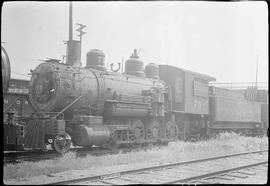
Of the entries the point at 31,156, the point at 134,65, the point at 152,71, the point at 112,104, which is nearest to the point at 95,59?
the point at 112,104

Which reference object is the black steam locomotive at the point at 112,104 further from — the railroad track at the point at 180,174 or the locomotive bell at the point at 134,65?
the railroad track at the point at 180,174

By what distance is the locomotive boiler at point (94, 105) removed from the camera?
10695 mm

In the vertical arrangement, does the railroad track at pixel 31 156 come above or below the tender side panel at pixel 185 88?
below

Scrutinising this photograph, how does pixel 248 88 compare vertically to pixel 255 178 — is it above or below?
above

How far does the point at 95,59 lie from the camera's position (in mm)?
12977

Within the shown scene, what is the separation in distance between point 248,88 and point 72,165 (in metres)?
17.2

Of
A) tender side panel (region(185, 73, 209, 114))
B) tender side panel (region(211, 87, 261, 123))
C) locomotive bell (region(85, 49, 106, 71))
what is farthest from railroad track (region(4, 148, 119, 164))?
tender side panel (region(211, 87, 261, 123))

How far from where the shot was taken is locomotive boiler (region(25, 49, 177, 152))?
10.7 metres

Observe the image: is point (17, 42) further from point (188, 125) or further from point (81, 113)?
point (188, 125)

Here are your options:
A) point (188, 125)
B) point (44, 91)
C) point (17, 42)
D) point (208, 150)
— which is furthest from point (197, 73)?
point (17, 42)

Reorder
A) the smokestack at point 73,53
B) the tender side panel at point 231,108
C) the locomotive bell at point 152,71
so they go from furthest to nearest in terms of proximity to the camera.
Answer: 1. the tender side panel at point 231,108
2. the locomotive bell at point 152,71
3. the smokestack at point 73,53

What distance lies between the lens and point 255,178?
7824 mm

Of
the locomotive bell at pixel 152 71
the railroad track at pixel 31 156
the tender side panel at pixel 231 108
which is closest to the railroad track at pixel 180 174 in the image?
the railroad track at pixel 31 156

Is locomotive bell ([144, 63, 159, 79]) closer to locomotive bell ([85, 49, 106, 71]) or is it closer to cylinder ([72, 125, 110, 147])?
locomotive bell ([85, 49, 106, 71])
